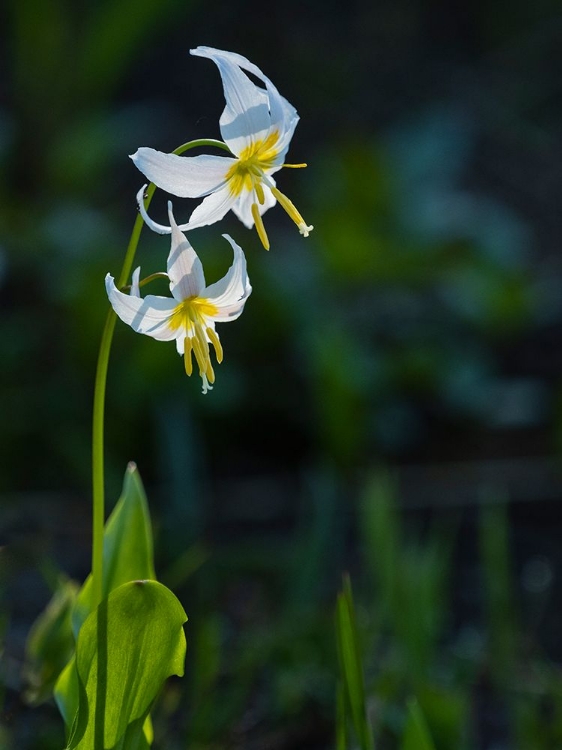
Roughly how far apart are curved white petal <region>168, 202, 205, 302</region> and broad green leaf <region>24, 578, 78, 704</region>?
1.39 ft

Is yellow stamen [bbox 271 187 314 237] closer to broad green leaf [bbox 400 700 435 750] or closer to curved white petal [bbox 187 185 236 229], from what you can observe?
curved white petal [bbox 187 185 236 229]

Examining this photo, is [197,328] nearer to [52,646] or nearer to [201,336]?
[201,336]

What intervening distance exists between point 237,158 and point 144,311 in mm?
161

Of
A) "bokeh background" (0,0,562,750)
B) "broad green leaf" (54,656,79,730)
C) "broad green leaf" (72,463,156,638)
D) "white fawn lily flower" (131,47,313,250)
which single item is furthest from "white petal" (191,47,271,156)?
"bokeh background" (0,0,562,750)

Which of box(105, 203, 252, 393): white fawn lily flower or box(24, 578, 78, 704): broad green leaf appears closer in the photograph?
box(105, 203, 252, 393): white fawn lily flower

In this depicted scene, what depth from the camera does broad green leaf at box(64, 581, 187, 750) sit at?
0.70m

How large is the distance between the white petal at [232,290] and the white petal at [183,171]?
5cm

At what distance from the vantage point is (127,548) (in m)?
0.88

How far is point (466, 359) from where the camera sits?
7.91 feet

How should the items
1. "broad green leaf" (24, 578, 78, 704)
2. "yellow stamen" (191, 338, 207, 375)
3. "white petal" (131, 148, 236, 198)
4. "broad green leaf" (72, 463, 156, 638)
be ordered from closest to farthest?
"white petal" (131, 148, 236, 198), "yellow stamen" (191, 338, 207, 375), "broad green leaf" (72, 463, 156, 638), "broad green leaf" (24, 578, 78, 704)

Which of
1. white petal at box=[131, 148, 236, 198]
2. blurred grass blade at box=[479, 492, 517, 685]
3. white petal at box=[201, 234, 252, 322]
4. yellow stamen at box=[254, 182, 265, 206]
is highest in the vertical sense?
white petal at box=[131, 148, 236, 198]

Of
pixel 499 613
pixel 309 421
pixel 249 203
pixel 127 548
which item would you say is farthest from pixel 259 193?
pixel 309 421

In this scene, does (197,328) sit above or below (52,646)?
above

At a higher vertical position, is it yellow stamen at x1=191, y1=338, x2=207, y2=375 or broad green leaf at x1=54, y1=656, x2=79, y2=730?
yellow stamen at x1=191, y1=338, x2=207, y2=375
